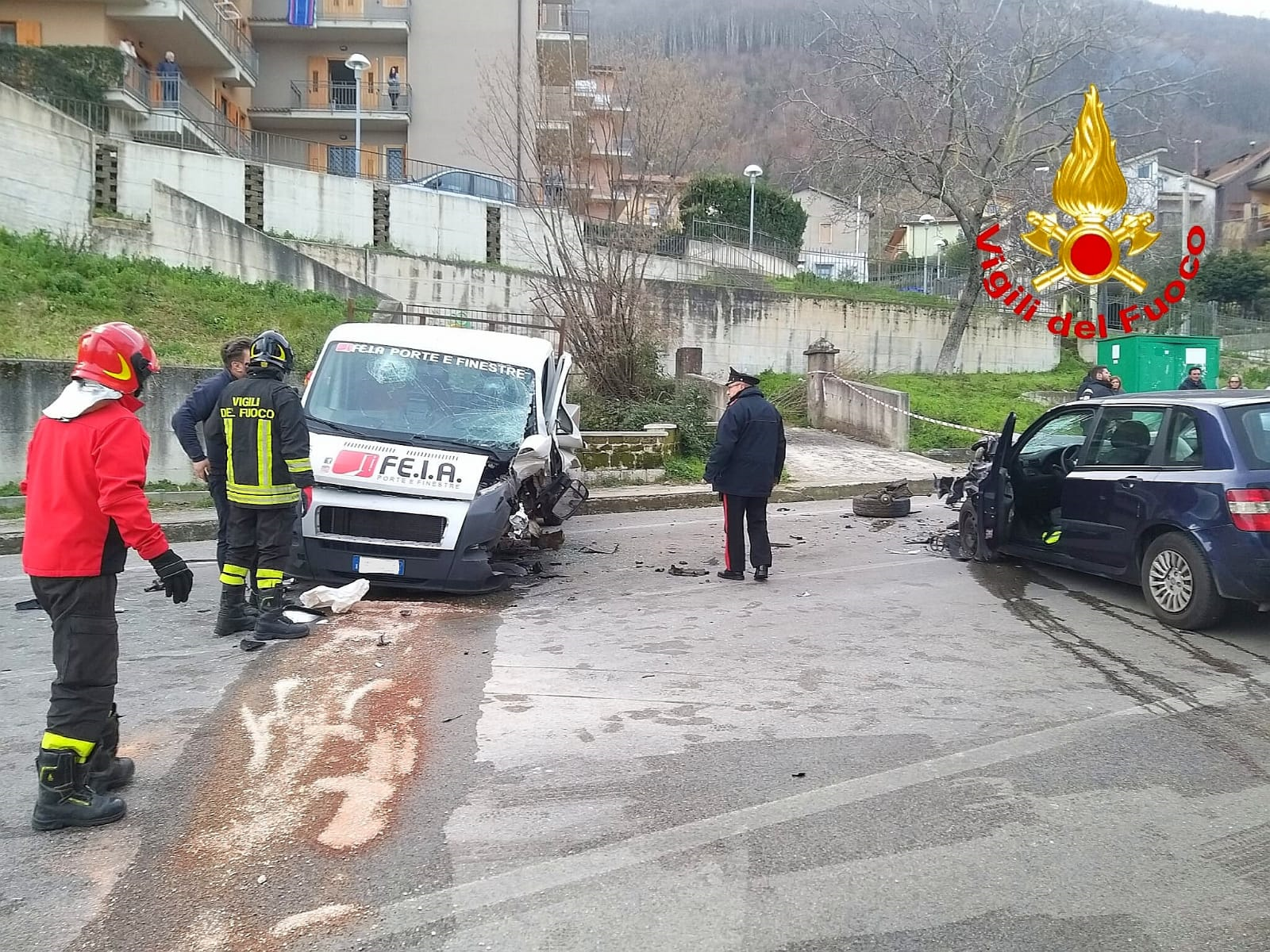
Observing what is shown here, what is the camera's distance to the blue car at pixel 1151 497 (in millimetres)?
→ 6441

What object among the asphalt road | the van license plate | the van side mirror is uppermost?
the van side mirror

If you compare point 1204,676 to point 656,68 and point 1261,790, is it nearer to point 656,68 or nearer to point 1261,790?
point 1261,790

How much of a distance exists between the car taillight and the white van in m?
4.89

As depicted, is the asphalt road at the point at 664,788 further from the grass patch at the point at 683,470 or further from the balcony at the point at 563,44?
the balcony at the point at 563,44

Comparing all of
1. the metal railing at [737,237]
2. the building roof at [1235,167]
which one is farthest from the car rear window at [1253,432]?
the building roof at [1235,167]

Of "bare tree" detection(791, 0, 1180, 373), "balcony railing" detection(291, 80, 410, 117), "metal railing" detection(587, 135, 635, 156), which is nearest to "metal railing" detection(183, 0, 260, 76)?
"balcony railing" detection(291, 80, 410, 117)

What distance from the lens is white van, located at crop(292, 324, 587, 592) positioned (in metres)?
7.26

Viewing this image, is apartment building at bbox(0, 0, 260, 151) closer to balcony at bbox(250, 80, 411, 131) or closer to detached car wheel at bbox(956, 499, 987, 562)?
balcony at bbox(250, 80, 411, 131)

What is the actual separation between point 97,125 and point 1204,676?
25.2 m

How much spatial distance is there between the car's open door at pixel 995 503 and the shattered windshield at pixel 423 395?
4.08 metres

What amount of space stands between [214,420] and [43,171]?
47.8 ft

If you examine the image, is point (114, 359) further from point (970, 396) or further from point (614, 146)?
point (970, 396)

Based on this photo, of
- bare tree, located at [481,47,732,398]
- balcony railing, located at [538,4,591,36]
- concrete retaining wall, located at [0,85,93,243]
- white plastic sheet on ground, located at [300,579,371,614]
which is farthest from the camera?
balcony railing, located at [538,4,591,36]

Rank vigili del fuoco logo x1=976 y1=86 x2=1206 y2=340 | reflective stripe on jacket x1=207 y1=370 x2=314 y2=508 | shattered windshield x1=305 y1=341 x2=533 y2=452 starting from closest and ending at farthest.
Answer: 1. reflective stripe on jacket x1=207 y1=370 x2=314 y2=508
2. shattered windshield x1=305 y1=341 x2=533 y2=452
3. vigili del fuoco logo x1=976 y1=86 x2=1206 y2=340
